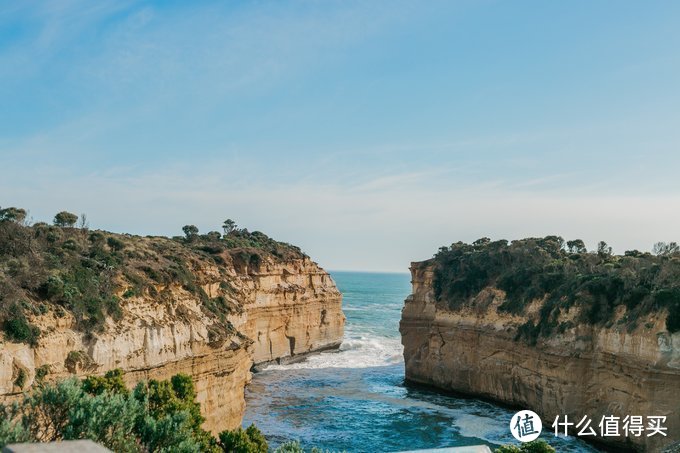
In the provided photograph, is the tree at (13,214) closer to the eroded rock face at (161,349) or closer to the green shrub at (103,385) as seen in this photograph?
the eroded rock face at (161,349)

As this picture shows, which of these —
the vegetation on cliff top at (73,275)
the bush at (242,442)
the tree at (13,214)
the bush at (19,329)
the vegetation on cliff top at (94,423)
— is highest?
the tree at (13,214)

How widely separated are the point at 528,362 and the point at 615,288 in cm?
700

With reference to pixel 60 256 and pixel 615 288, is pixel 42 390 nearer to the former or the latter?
pixel 60 256

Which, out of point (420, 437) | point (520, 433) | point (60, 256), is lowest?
point (420, 437)

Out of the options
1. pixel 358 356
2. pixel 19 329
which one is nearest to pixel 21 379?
pixel 19 329

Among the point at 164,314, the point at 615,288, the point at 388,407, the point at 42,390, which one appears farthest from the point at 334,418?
the point at 42,390

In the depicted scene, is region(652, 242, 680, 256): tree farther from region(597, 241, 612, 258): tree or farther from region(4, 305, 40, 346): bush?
region(4, 305, 40, 346): bush

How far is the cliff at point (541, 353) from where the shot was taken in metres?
27.3

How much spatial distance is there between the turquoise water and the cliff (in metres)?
1.72

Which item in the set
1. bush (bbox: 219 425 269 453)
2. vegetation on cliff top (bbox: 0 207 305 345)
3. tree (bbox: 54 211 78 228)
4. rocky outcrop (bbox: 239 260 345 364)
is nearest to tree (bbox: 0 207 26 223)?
vegetation on cliff top (bbox: 0 207 305 345)

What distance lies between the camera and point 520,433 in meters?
23.9

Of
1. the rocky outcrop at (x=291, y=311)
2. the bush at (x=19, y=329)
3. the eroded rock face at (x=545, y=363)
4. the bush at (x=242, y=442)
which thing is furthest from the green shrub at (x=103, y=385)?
the rocky outcrop at (x=291, y=311)

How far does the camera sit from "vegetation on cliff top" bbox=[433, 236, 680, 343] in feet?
99.8

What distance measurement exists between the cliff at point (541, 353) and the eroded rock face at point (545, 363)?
5cm
